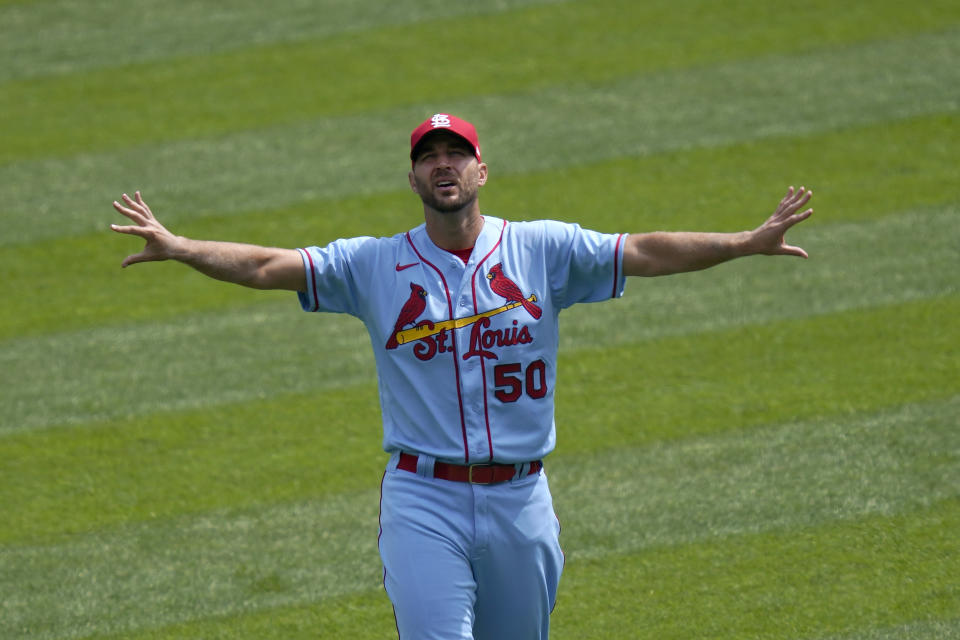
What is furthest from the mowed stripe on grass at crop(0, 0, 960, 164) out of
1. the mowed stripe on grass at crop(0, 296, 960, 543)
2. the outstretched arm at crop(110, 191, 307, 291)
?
the outstretched arm at crop(110, 191, 307, 291)

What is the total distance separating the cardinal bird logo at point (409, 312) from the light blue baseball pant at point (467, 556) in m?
0.42

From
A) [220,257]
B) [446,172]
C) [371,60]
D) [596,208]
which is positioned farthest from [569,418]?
[371,60]

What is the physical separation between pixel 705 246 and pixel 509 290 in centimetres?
70

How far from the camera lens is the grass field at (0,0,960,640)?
5.81 metres

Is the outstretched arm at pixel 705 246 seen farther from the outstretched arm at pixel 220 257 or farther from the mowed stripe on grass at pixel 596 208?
the mowed stripe on grass at pixel 596 208

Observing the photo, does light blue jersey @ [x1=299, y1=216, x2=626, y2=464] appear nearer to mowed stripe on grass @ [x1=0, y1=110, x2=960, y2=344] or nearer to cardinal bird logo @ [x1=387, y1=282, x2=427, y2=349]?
cardinal bird logo @ [x1=387, y1=282, x2=427, y2=349]

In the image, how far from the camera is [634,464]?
662 centimetres

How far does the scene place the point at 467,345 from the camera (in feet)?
14.5

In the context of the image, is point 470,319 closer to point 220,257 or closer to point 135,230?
point 220,257

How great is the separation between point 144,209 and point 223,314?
373cm

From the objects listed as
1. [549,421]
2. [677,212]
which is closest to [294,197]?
[677,212]

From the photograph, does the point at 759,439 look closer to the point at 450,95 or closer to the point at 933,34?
the point at 450,95

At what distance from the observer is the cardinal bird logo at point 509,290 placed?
176 inches

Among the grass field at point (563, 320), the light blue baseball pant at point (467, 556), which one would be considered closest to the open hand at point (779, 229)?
the light blue baseball pant at point (467, 556)
